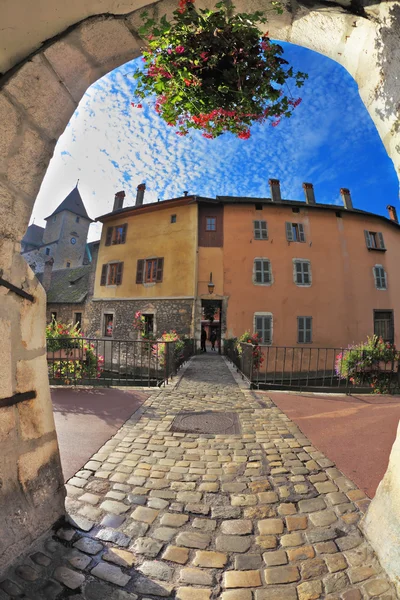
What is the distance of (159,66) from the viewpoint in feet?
5.81

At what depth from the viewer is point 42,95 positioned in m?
1.46

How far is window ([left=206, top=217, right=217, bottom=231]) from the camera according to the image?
51.5 ft

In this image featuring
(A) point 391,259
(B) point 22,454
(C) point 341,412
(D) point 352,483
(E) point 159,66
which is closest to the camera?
(B) point 22,454

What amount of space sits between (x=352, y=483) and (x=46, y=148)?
339 cm

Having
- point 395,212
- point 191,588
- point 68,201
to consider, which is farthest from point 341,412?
point 68,201

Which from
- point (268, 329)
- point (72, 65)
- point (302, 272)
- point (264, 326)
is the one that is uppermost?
point (302, 272)

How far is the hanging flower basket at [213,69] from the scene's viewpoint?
1569 millimetres

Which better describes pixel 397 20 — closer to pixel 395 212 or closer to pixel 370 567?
pixel 370 567

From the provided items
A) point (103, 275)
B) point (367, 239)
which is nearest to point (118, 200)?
point (103, 275)

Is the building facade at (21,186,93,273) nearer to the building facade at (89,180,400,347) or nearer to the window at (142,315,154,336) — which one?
the building facade at (89,180,400,347)

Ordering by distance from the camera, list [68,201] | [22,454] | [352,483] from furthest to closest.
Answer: [68,201] → [352,483] → [22,454]

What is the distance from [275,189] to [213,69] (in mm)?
16183

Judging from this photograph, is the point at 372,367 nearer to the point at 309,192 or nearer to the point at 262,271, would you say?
the point at 262,271

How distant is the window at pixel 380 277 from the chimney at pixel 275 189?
7.74 meters
